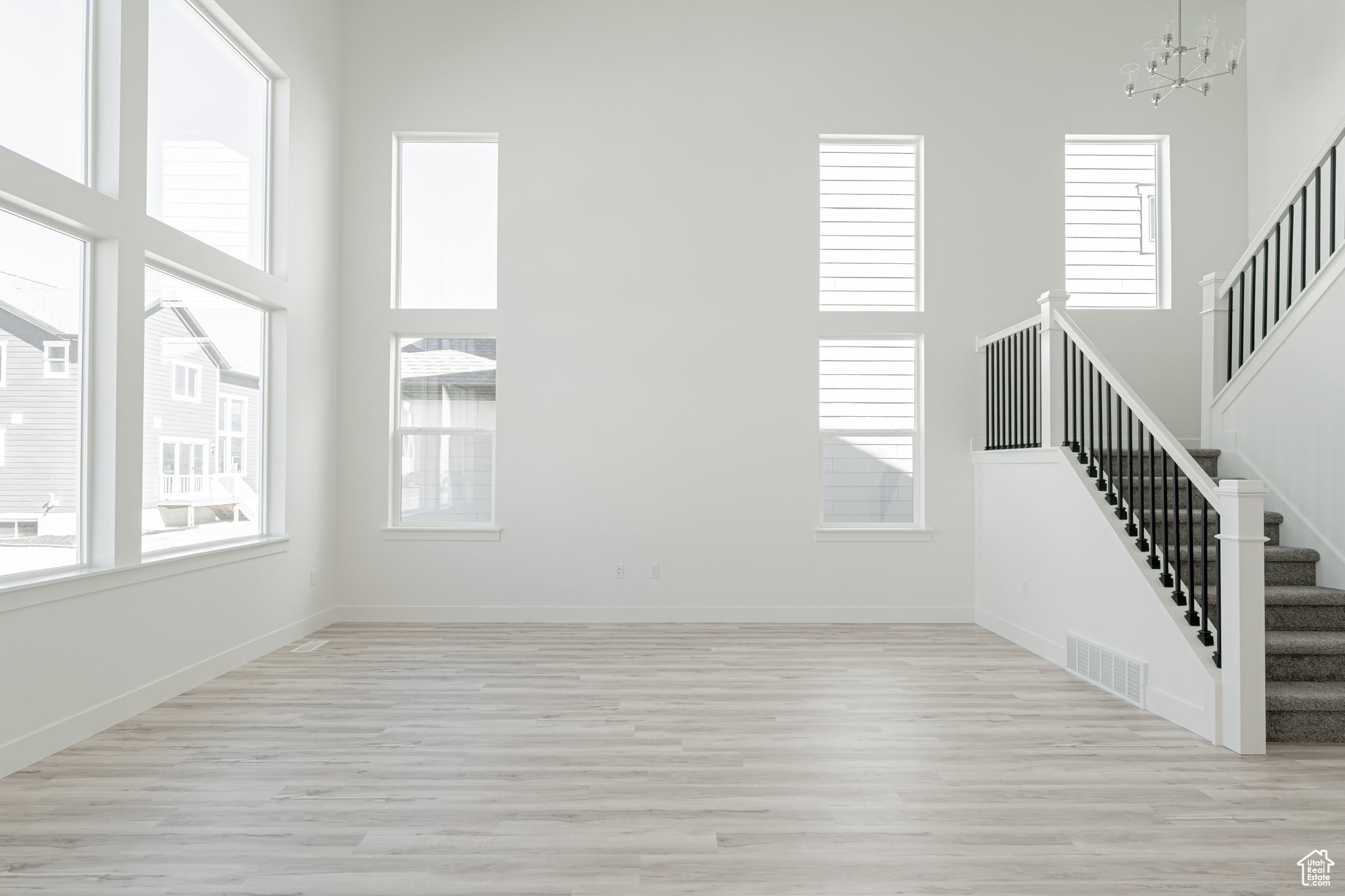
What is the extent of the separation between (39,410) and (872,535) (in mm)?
5084

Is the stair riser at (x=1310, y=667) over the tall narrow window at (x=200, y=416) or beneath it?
beneath

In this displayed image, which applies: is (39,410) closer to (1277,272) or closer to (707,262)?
(707,262)

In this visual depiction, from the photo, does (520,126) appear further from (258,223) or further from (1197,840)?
(1197,840)

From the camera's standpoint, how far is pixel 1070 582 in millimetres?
4504

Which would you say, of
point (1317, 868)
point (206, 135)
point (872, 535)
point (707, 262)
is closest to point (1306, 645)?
point (1317, 868)

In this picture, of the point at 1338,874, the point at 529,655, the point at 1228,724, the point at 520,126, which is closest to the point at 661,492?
the point at 529,655

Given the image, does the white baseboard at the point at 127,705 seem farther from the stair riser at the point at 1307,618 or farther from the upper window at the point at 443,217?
the stair riser at the point at 1307,618

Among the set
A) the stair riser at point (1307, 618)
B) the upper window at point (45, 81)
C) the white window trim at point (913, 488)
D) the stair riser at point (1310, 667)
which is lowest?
the stair riser at point (1310, 667)

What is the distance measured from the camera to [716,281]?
19.5 feet

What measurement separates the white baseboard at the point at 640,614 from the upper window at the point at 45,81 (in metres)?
3.52

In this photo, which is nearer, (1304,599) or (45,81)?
(45,81)

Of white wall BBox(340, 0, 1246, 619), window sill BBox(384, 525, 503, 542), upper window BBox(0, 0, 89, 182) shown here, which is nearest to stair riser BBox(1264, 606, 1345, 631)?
white wall BBox(340, 0, 1246, 619)

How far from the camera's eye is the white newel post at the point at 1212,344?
16.9ft

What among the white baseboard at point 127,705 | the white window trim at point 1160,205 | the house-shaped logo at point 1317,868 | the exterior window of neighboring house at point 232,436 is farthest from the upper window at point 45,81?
the white window trim at point 1160,205
